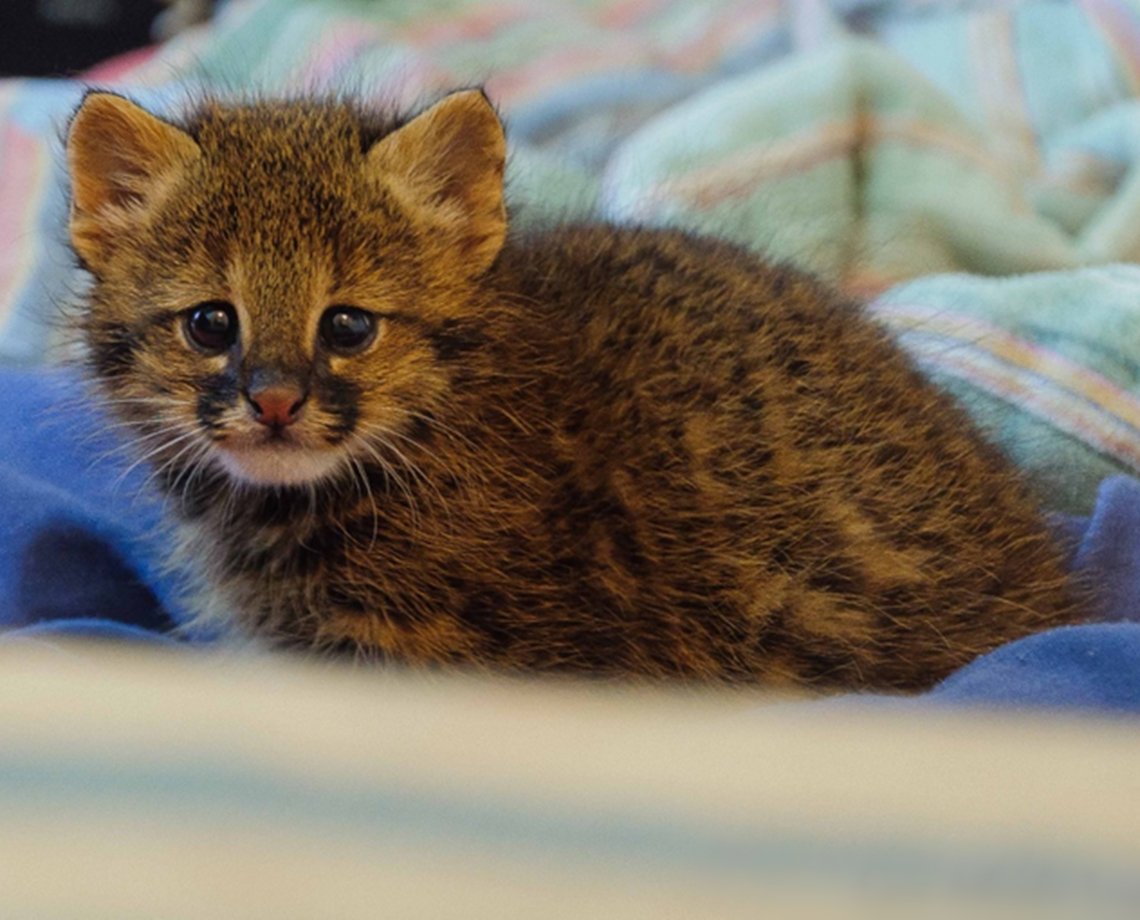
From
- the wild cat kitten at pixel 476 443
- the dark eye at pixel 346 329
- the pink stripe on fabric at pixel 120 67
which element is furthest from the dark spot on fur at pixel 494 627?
the pink stripe on fabric at pixel 120 67

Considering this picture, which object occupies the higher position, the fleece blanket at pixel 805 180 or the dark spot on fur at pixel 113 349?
the dark spot on fur at pixel 113 349

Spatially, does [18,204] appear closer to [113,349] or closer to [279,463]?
[113,349]

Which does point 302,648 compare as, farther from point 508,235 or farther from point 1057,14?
point 1057,14

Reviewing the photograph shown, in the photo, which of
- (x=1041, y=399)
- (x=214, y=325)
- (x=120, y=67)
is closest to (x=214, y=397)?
(x=214, y=325)

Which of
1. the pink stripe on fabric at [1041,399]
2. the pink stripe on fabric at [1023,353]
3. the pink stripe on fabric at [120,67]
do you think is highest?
the pink stripe on fabric at [1023,353]

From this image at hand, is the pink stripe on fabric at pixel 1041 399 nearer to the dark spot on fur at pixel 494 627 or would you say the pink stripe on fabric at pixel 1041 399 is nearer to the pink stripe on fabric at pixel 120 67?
the dark spot on fur at pixel 494 627

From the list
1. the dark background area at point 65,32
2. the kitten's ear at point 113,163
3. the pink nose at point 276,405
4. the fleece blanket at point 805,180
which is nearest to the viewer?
the pink nose at point 276,405

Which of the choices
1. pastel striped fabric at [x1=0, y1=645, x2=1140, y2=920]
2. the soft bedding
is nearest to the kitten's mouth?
the soft bedding
